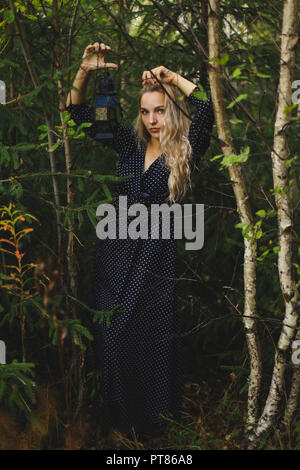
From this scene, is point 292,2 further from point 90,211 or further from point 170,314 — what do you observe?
point 170,314

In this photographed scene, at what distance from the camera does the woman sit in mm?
2678

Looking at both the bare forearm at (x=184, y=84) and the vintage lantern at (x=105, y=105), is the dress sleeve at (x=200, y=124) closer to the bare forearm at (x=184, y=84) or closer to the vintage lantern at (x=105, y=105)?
the bare forearm at (x=184, y=84)

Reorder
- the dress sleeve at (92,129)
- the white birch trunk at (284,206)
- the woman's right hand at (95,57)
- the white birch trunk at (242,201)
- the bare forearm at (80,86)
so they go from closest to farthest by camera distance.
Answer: the white birch trunk at (284,206) < the white birch trunk at (242,201) < the woman's right hand at (95,57) < the bare forearm at (80,86) < the dress sleeve at (92,129)

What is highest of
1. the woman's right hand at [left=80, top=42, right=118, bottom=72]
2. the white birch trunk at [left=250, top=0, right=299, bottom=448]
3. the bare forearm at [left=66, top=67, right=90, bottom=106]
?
A: the woman's right hand at [left=80, top=42, right=118, bottom=72]

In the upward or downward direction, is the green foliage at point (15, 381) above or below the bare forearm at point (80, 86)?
below

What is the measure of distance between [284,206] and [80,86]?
4.60 ft

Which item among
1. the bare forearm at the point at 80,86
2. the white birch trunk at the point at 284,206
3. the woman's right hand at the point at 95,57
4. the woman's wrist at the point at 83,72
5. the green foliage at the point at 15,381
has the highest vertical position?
the woman's right hand at the point at 95,57

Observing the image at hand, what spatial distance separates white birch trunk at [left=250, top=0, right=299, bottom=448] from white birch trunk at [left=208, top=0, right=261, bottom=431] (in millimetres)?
108

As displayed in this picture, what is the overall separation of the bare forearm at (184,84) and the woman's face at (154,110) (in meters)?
0.12

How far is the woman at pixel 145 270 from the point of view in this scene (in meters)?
2.68

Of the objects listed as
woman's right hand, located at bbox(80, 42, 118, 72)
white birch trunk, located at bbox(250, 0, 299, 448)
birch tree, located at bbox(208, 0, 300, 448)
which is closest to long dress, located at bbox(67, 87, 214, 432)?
woman's right hand, located at bbox(80, 42, 118, 72)

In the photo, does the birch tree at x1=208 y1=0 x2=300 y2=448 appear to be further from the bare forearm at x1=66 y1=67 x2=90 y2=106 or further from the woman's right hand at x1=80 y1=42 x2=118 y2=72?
the bare forearm at x1=66 y1=67 x2=90 y2=106

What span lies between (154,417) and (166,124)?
1888mm

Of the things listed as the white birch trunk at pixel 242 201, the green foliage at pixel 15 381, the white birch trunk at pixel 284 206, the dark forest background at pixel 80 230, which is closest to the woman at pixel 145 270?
the dark forest background at pixel 80 230
